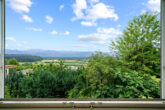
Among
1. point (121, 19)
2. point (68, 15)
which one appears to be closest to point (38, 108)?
point (68, 15)

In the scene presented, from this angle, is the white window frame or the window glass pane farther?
the window glass pane

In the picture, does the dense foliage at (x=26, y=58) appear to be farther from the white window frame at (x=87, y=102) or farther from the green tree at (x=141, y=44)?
the green tree at (x=141, y=44)

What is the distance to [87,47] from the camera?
3.69 ft

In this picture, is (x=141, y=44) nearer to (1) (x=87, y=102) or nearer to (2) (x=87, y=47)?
(2) (x=87, y=47)

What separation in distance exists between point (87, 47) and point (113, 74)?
405 mm

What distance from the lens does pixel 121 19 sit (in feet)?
3.56

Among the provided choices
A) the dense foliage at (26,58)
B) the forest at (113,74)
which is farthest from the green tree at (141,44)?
the dense foliage at (26,58)

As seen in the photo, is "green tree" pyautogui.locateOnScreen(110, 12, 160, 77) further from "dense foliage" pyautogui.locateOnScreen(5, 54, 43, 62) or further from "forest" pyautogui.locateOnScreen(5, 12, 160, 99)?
"dense foliage" pyautogui.locateOnScreen(5, 54, 43, 62)

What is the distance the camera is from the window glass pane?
107 cm

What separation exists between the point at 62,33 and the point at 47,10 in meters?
0.29

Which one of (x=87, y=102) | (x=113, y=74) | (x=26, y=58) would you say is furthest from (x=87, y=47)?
(x=26, y=58)

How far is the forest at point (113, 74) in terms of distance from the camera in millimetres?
1062

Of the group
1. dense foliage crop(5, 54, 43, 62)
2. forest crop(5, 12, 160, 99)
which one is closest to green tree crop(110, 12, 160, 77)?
forest crop(5, 12, 160, 99)

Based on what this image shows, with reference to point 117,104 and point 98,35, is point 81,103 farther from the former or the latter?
point 98,35
